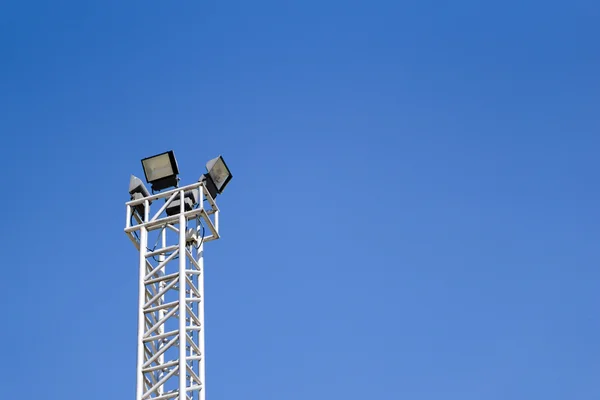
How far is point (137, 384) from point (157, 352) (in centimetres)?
67

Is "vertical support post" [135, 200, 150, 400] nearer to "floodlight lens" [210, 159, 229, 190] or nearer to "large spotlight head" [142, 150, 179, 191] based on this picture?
"large spotlight head" [142, 150, 179, 191]

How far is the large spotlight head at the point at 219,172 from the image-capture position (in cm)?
2275

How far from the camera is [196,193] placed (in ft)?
73.2

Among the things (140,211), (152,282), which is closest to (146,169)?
(140,211)

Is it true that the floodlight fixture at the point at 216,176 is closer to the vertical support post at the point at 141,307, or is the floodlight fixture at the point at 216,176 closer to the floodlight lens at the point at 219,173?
the floodlight lens at the point at 219,173

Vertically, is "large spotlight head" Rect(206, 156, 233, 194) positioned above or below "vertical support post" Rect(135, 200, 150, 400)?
above

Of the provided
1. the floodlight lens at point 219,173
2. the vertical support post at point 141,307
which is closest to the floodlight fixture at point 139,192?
the vertical support post at point 141,307

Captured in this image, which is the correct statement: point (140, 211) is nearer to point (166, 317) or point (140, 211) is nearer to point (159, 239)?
point (159, 239)

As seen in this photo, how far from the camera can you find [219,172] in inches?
903

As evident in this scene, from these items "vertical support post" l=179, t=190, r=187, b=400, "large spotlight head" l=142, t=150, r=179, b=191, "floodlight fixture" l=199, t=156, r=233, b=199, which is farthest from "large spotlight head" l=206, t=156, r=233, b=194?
"vertical support post" l=179, t=190, r=187, b=400

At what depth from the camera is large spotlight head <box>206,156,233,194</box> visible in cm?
2275

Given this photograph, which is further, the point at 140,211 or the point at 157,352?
the point at 140,211

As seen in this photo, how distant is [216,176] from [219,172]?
5.4 inches

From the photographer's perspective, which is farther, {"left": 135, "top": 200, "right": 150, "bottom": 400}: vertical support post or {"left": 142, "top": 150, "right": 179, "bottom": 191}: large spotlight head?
{"left": 142, "top": 150, "right": 179, "bottom": 191}: large spotlight head
